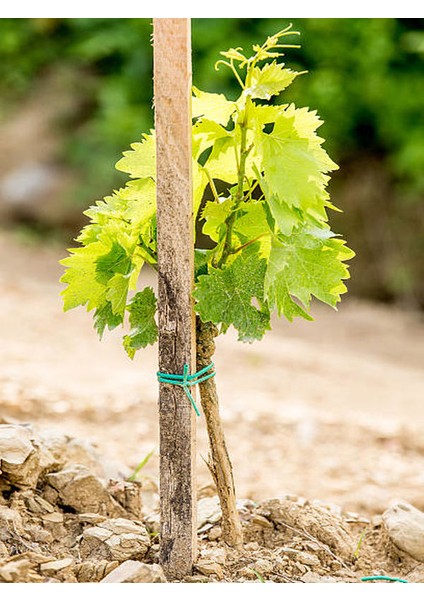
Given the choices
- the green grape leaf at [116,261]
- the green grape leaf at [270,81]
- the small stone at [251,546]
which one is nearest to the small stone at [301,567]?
the small stone at [251,546]

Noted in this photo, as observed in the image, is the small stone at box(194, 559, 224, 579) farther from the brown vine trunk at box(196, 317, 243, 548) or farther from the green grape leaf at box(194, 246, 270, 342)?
the green grape leaf at box(194, 246, 270, 342)

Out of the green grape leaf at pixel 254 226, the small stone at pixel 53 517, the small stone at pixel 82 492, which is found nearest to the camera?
the green grape leaf at pixel 254 226

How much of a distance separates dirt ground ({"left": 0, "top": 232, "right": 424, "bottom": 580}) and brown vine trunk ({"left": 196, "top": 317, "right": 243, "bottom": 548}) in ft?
2.67

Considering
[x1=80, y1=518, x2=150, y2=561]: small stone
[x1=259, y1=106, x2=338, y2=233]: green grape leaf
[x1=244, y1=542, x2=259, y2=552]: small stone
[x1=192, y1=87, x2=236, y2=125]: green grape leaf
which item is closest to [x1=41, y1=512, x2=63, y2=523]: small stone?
[x1=80, y1=518, x2=150, y2=561]: small stone

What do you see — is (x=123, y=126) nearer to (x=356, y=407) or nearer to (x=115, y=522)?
(x=356, y=407)

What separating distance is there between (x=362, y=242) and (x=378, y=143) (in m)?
0.96

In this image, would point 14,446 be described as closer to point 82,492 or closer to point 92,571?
point 82,492

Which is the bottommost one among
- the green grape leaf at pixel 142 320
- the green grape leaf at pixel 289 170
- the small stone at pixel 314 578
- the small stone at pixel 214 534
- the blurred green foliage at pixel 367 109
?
the small stone at pixel 314 578

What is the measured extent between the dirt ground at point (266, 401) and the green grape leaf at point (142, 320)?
98 centimetres

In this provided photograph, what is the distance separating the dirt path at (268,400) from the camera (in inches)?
157

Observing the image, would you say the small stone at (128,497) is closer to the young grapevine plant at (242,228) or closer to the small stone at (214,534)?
the small stone at (214,534)

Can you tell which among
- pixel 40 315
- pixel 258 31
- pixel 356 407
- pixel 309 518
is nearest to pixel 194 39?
pixel 258 31

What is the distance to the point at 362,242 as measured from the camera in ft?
26.7

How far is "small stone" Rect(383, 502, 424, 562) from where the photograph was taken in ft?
8.30
